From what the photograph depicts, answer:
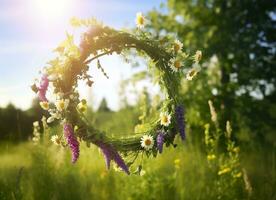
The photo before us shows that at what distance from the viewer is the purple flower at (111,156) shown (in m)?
4.11

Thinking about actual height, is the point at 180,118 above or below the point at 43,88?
below

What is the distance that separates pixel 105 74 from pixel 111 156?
0.72 metres

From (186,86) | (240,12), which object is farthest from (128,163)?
(240,12)

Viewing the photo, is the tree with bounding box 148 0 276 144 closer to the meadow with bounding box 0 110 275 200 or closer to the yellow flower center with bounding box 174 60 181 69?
the meadow with bounding box 0 110 275 200

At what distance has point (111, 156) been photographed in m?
4.16

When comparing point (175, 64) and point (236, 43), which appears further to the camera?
point (236, 43)

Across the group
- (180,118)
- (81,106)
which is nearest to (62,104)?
(81,106)

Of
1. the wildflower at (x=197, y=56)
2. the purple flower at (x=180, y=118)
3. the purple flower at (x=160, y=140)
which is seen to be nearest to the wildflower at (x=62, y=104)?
the purple flower at (x=160, y=140)

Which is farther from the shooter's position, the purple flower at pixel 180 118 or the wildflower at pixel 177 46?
the wildflower at pixel 177 46

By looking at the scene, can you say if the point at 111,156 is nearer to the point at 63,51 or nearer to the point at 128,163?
the point at 128,163

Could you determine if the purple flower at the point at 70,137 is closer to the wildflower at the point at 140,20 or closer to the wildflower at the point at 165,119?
the wildflower at the point at 165,119

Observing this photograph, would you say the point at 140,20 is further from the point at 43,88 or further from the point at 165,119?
the point at 43,88

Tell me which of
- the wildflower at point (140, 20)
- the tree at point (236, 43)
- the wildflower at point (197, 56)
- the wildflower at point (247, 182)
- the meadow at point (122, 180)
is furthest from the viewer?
the tree at point (236, 43)

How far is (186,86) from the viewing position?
12.2 metres
